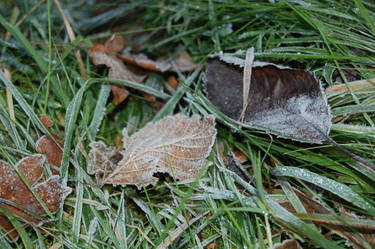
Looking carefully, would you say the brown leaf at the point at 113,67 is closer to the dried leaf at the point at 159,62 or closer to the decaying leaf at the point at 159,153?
the dried leaf at the point at 159,62

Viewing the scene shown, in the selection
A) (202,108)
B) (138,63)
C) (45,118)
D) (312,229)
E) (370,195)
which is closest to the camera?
(312,229)

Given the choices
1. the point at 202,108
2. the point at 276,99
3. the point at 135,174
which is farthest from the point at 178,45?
the point at 135,174

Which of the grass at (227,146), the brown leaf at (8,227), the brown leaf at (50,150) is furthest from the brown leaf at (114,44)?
the brown leaf at (8,227)

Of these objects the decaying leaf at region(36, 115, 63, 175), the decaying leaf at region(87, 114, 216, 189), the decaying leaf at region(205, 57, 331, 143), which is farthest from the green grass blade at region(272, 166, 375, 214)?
the decaying leaf at region(36, 115, 63, 175)

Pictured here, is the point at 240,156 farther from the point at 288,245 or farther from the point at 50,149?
the point at 50,149

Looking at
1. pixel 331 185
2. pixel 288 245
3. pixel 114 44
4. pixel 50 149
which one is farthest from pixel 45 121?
pixel 331 185

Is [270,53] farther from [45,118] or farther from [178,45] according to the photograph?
[45,118]

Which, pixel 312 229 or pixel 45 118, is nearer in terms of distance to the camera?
pixel 312 229
